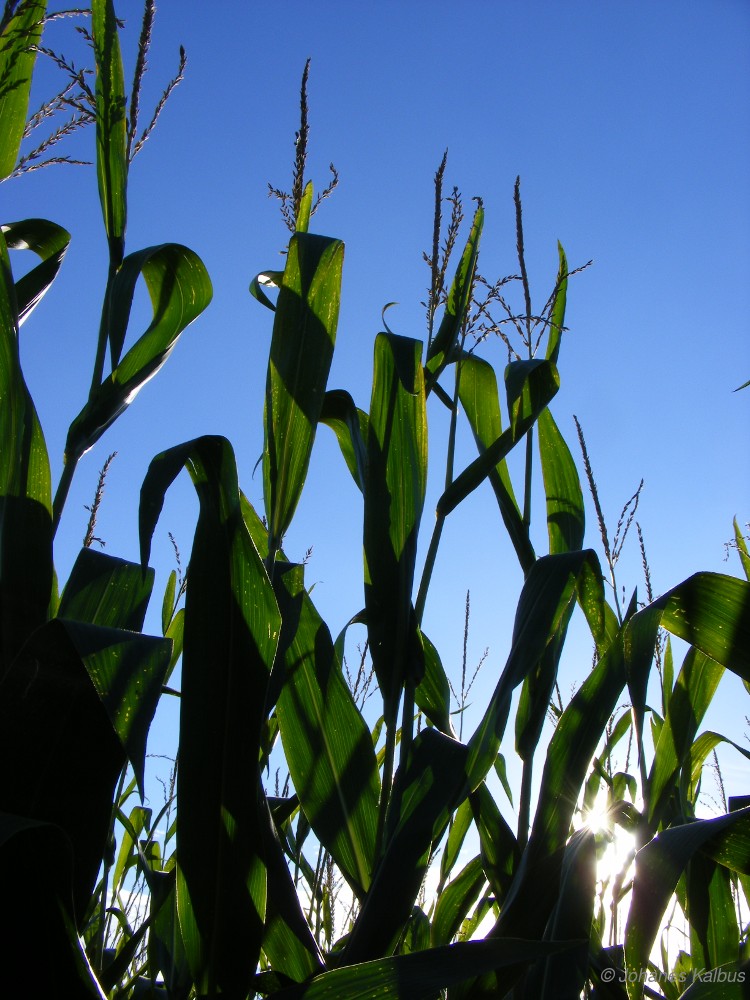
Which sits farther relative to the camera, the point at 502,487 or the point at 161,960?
the point at 502,487

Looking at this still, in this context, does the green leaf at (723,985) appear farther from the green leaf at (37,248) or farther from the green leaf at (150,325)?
the green leaf at (37,248)

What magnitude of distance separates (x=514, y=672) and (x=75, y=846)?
19.1 inches

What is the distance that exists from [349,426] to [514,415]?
9.6 inches

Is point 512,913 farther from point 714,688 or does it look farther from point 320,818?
point 714,688

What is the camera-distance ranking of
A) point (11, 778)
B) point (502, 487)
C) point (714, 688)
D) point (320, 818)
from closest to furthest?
1. point (11, 778)
2. point (320, 818)
3. point (714, 688)
4. point (502, 487)

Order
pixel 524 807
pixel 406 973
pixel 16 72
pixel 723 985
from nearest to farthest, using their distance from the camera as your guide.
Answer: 1. pixel 406 973
2. pixel 723 985
3. pixel 524 807
4. pixel 16 72

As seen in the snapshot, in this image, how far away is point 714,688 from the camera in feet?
3.43

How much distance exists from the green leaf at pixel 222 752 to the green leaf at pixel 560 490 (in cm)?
57

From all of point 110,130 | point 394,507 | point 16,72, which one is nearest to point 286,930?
point 394,507

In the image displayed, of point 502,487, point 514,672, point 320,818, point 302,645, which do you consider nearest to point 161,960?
point 320,818

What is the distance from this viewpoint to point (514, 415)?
3.54ft

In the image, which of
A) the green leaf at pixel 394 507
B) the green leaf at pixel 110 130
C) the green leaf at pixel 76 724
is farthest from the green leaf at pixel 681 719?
the green leaf at pixel 110 130

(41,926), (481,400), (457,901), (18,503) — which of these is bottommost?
(457,901)

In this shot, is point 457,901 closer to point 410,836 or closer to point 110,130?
point 410,836
